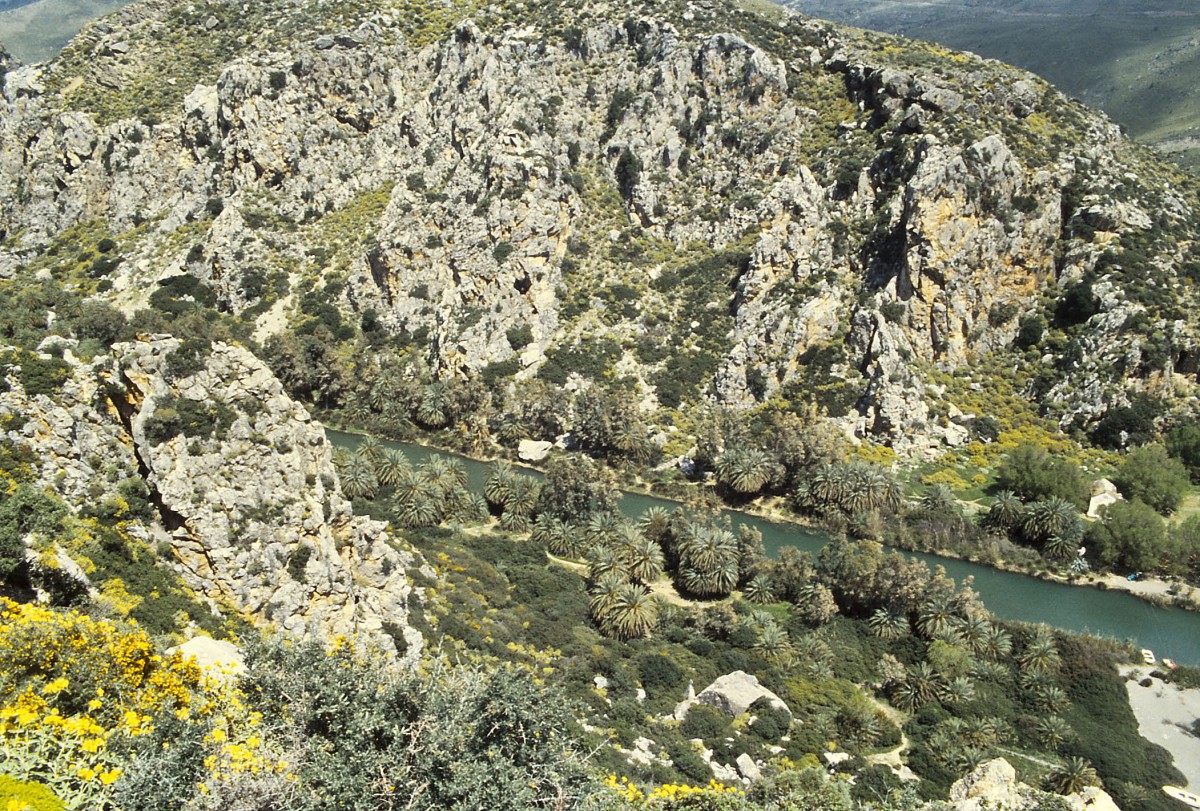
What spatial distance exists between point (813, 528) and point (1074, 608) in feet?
64.4

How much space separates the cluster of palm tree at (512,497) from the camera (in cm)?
6322

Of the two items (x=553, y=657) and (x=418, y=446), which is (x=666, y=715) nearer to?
(x=553, y=657)

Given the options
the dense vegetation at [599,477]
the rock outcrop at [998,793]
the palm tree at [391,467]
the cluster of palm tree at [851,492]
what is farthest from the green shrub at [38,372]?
the cluster of palm tree at [851,492]

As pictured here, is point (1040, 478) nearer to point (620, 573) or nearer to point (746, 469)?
point (746, 469)

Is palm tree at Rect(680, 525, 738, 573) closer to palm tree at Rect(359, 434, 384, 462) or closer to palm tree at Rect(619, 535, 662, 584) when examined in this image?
palm tree at Rect(619, 535, 662, 584)

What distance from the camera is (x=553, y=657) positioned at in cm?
4350

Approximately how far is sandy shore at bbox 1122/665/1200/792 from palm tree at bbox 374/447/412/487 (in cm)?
5284

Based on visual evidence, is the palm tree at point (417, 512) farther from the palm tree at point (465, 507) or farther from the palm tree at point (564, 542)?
the palm tree at point (564, 542)

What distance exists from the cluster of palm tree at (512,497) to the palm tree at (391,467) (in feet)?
23.7

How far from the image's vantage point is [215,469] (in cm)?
3006

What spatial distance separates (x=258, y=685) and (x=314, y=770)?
364 cm

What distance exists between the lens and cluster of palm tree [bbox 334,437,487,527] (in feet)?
196

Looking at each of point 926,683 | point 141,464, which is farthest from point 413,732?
point 926,683

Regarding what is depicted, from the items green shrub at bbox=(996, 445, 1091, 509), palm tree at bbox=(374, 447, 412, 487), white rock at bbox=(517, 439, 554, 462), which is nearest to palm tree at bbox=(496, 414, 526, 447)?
white rock at bbox=(517, 439, 554, 462)
